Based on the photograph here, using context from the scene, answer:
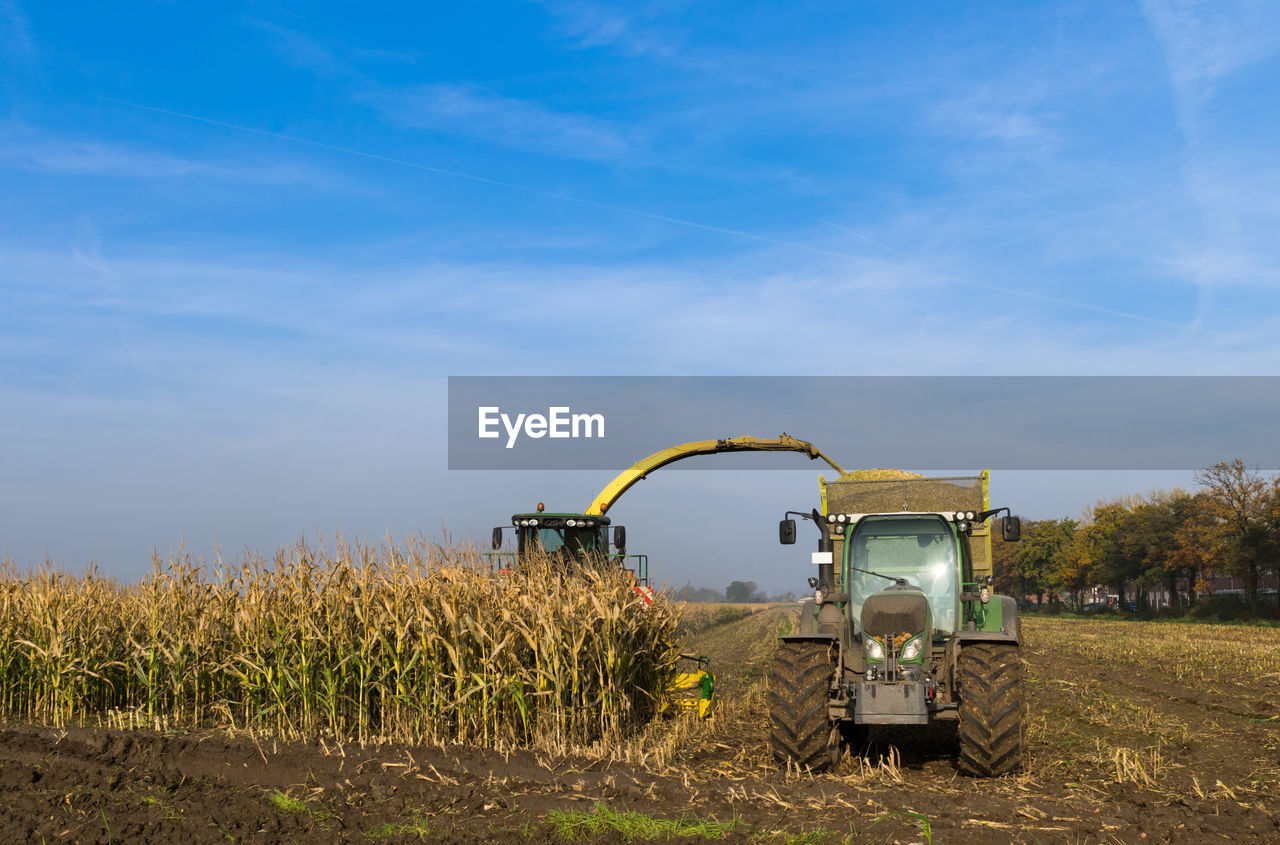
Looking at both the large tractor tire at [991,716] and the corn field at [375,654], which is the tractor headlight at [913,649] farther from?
the corn field at [375,654]

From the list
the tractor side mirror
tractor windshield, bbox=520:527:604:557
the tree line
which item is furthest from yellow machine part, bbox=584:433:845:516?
the tree line

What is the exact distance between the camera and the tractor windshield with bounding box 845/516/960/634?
9.28m

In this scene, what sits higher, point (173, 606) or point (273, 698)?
point (173, 606)

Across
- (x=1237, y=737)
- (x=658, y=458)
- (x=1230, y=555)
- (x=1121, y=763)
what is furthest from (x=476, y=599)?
(x=1230, y=555)

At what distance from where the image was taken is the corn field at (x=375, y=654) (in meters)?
9.53

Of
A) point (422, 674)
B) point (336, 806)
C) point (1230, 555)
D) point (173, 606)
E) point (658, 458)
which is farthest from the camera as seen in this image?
point (1230, 555)

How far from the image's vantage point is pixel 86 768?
27.0ft

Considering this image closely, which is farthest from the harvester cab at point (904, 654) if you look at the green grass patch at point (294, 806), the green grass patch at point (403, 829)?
the green grass patch at point (294, 806)

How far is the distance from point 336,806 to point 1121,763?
6.56 m

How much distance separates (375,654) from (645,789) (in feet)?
12.9

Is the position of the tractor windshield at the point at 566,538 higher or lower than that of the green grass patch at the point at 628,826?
higher

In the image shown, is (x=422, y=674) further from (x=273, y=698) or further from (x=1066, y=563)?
(x=1066, y=563)

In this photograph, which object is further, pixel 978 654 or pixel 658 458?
pixel 658 458

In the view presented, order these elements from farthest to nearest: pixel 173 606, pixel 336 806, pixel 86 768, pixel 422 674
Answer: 1. pixel 173 606
2. pixel 422 674
3. pixel 86 768
4. pixel 336 806
